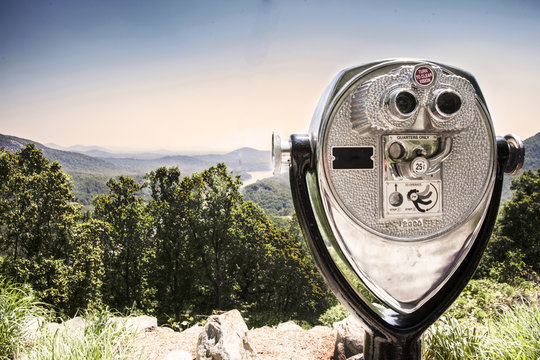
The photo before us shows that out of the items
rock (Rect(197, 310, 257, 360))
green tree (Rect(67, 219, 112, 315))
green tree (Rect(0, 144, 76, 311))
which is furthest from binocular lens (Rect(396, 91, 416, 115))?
green tree (Rect(67, 219, 112, 315))

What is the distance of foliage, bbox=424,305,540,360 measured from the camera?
217 cm

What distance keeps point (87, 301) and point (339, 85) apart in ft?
30.5

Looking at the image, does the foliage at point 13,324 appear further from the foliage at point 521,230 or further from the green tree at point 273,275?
the foliage at point 521,230

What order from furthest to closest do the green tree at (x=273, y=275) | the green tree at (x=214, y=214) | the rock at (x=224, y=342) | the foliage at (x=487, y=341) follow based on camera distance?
the green tree at (x=273, y=275) < the green tree at (x=214, y=214) < the rock at (x=224, y=342) < the foliage at (x=487, y=341)

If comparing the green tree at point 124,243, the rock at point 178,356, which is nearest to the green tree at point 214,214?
the green tree at point 124,243

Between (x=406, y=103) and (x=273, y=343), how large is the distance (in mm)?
3240

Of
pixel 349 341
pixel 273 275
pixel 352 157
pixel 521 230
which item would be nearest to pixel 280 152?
pixel 352 157

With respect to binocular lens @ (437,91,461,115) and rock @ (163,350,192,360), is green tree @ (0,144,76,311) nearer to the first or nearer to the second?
rock @ (163,350,192,360)

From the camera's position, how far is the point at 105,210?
424 inches

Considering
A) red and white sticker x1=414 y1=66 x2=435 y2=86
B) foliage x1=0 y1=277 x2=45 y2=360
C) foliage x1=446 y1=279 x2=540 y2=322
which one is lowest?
foliage x1=0 y1=277 x2=45 y2=360

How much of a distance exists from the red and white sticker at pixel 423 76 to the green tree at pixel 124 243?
10.6 metres

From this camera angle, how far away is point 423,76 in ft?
3.68

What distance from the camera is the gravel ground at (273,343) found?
3307 millimetres

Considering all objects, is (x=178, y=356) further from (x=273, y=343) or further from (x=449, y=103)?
(x=449, y=103)
